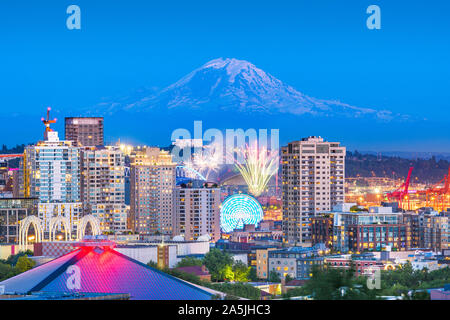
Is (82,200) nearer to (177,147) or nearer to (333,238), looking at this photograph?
(177,147)

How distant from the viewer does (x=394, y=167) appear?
173 ft

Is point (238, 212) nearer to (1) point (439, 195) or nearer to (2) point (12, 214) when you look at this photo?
(2) point (12, 214)

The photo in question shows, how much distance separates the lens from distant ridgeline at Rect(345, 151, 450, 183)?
50781mm

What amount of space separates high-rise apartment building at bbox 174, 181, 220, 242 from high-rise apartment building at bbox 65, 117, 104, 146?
56.9ft

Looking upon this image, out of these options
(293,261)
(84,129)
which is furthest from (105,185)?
(84,129)

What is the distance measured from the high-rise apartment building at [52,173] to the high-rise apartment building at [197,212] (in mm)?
3670

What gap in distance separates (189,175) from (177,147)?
212 cm

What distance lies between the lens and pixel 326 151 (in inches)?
1491

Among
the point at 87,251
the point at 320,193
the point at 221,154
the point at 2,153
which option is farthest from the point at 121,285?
the point at 2,153

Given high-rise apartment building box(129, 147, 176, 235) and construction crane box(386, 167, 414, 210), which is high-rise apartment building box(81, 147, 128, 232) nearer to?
high-rise apartment building box(129, 147, 176, 235)

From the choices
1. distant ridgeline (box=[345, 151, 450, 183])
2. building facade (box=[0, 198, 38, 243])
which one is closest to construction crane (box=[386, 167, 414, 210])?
distant ridgeline (box=[345, 151, 450, 183])

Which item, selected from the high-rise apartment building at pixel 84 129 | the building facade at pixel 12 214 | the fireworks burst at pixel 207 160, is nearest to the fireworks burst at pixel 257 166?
the fireworks burst at pixel 207 160

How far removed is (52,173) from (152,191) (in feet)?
13.2

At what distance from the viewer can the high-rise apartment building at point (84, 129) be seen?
185ft
